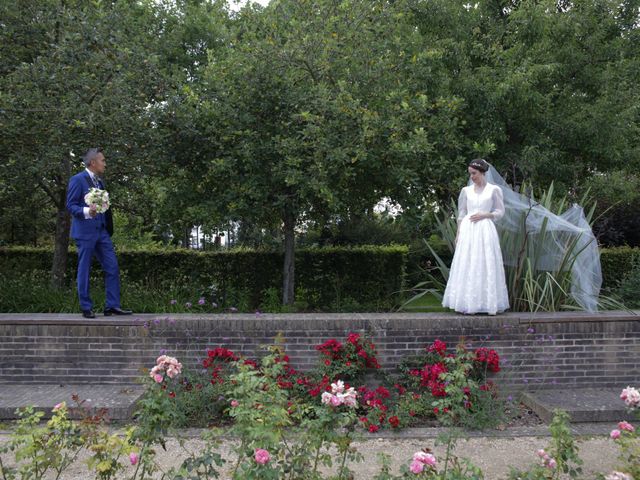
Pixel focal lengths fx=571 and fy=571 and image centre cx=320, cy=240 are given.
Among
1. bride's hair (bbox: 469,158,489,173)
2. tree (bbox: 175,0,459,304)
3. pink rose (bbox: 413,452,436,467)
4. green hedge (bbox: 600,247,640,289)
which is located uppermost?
tree (bbox: 175,0,459,304)

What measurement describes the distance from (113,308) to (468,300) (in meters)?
3.82

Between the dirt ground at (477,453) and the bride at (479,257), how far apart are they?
1.75 meters

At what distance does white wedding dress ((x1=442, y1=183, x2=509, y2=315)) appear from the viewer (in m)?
5.91

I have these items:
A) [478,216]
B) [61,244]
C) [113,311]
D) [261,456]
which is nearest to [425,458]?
[261,456]

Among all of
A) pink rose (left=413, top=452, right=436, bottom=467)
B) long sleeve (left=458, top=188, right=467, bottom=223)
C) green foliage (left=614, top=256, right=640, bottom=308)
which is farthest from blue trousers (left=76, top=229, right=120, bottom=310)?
green foliage (left=614, top=256, right=640, bottom=308)

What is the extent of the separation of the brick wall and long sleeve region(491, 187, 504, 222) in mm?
1123

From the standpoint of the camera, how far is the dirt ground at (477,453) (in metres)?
3.72

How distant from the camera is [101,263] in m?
6.26

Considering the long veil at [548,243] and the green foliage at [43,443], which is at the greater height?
the long veil at [548,243]

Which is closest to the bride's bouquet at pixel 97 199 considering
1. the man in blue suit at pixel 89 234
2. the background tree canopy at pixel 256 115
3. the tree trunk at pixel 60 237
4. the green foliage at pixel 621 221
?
the man in blue suit at pixel 89 234

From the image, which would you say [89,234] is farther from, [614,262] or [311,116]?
[614,262]

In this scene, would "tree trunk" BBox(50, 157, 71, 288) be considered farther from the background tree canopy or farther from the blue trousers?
the blue trousers

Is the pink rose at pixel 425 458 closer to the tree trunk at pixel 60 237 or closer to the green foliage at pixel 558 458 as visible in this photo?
the green foliage at pixel 558 458

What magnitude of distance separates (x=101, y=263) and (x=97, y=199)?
0.81 meters
